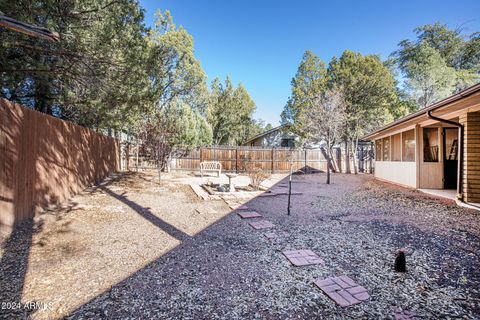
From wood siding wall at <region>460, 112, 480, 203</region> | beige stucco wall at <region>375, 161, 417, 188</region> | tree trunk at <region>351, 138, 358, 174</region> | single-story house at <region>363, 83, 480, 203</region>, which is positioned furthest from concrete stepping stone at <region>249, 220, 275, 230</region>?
tree trunk at <region>351, 138, 358, 174</region>

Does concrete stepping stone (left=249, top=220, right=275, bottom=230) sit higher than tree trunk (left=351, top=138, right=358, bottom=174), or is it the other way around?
tree trunk (left=351, top=138, right=358, bottom=174)

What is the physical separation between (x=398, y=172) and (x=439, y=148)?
206 cm

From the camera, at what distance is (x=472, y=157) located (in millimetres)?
5727

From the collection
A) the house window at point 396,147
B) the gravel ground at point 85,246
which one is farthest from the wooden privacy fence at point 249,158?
the gravel ground at point 85,246

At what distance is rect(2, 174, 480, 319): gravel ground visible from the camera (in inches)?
79.2

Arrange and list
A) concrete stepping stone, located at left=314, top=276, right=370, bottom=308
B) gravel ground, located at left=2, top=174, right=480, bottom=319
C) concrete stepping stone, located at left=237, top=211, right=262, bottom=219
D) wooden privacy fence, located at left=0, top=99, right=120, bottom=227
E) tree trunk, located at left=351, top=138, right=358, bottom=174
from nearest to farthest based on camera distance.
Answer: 1. gravel ground, located at left=2, top=174, right=480, bottom=319
2. concrete stepping stone, located at left=314, top=276, right=370, bottom=308
3. wooden privacy fence, located at left=0, top=99, right=120, bottom=227
4. concrete stepping stone, located at left=237, top=211, right=262, bottom=219
5. tree trunk, located at left=351, top=138, right=358, bottom=174

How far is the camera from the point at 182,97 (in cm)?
1677

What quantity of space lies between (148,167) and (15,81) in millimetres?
9162

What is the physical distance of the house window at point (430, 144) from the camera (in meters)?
7.93

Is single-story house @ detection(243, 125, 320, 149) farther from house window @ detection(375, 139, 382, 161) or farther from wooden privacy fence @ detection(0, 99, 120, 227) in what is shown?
wooden privacy fence @ detection(0, 99, 120, 227)

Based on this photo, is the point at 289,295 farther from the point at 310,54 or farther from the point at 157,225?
the point at 310,54

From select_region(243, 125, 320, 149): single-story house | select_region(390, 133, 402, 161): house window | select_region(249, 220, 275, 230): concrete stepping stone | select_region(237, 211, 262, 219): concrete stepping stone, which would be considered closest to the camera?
select_region(249, 220, 275, 230): concrete stepping stone

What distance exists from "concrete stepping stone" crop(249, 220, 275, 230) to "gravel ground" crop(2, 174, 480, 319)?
0.15 meters

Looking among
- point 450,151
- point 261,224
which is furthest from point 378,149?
point 261,224
